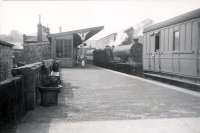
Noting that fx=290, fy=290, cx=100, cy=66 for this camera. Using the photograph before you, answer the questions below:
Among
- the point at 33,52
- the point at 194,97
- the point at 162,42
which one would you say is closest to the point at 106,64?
the point at 33,52

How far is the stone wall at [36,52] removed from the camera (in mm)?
33344

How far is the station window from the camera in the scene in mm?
28391

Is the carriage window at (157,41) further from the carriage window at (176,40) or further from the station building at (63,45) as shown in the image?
the station building at (63,45)

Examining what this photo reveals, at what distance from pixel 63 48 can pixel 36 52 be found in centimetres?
740

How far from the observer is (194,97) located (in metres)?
10.1

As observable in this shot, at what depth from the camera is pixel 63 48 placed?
2850cm

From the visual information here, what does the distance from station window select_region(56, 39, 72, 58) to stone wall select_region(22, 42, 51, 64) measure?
416 centimetres

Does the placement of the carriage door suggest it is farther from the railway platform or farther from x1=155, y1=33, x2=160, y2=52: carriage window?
the railway platform

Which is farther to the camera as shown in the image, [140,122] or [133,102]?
[133,102]

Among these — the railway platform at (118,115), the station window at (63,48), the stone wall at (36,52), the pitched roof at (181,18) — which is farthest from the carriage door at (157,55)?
the stone wall at (36,52)

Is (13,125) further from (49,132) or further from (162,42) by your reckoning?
(162,42)

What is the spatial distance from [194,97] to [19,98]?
6057 millimetres

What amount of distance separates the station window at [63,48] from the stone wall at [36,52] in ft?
13.6

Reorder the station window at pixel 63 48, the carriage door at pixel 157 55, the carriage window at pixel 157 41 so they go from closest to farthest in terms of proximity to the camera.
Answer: the carriage door at pixel 157 55, the carriage window at pixel 157 41, the station window at pixel 63 48
